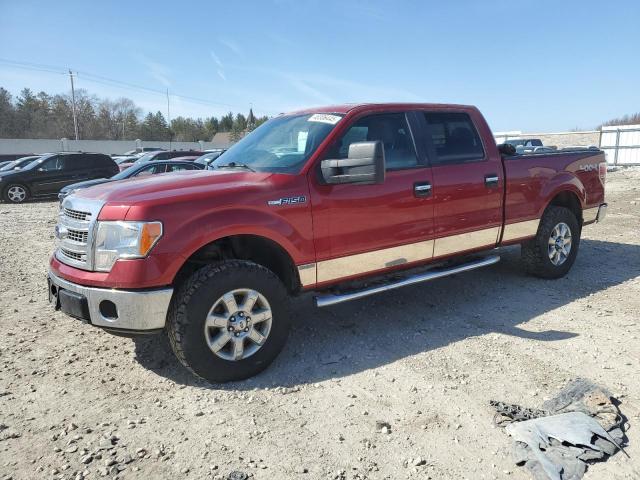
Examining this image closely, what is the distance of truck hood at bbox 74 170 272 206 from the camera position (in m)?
3.25

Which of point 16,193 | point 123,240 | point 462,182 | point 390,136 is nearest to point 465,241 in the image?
point 462,182

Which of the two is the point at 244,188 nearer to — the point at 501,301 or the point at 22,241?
the point at 501,301

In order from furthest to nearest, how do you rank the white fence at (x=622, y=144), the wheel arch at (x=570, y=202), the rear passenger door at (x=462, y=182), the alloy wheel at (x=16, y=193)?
the white fence at (x=622, y=144) < the alloy wheel at (x=16, y=193) < the wheel arch at (x=570, y=202) < the rear passenger door at (x=462, y=182)

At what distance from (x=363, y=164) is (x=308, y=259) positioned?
0.85 m

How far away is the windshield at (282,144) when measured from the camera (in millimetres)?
3908

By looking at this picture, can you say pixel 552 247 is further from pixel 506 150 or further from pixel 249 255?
pixel 249 255

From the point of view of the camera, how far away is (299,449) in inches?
106

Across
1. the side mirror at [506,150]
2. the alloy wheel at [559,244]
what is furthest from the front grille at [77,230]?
the alloy wheel at [559,244]

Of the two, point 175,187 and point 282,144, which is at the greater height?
point 282,144

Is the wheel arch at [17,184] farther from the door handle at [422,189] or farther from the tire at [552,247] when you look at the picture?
the tire at [552,247]

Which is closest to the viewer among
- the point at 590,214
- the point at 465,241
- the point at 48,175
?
the point at 465,241

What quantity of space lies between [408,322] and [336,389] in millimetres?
1434

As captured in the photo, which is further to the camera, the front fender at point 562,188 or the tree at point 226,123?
the tree at point 226,123

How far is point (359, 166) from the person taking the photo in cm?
355
